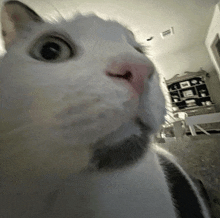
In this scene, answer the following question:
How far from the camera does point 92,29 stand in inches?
10.9

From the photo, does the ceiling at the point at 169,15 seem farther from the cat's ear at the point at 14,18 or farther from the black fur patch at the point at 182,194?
the black fur patch at the point at 182,194

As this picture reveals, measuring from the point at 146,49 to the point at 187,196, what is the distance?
1.26 feet

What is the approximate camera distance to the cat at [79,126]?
158 millimetres

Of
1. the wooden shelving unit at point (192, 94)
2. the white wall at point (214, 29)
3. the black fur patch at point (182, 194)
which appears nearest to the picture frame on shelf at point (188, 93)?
the wooden shelving unit at point (192, 94)

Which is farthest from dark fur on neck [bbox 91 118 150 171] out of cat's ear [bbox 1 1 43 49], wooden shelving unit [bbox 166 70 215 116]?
wooden shelving unit [bbox 166 70 215 116]

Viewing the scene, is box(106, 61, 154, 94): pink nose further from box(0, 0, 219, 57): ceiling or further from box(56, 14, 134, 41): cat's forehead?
box(0, 0, 219, 57): ceiling

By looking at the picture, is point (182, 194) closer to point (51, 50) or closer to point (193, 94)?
point (51, 50)

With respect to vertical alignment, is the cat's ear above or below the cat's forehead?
above

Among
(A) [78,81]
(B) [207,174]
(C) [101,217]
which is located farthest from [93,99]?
(B) [207,174]

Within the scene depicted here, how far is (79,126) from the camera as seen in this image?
177 millimetres

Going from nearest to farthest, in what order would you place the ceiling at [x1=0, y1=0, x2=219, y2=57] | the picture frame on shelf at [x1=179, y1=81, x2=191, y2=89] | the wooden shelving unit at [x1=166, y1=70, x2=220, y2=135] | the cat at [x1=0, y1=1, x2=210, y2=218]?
the cat at [x1=0, y1=1, x2=210, y2=218] → the ceiling at [x1=0, y1=0, x2=219, y2=57] → the wooden shelving unit at [x1=166, y1=70, x2=220, y2=135] → the picture frame on shelf at [x1=179, y1=81, x2=191, y2=89]

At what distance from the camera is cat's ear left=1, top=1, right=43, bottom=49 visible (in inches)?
10.3

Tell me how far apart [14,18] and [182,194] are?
1.75ft

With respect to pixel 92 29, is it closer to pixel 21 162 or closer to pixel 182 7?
pixel 21 162
